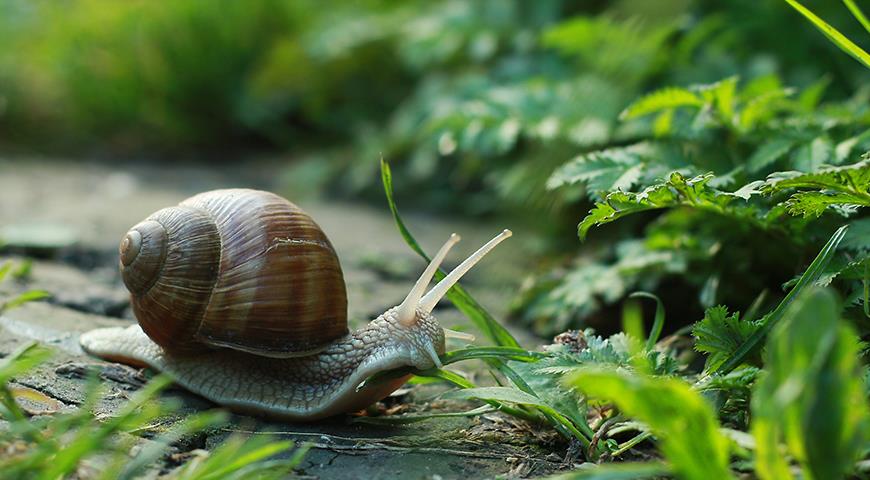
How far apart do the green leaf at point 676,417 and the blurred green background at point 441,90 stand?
97 centimetres

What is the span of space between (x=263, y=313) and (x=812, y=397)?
4.13 ft

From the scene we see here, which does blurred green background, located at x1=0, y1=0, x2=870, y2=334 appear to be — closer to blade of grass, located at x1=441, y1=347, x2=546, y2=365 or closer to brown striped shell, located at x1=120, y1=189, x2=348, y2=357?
blade of grass, located at x1=441, y1=347, x2=546, y2=365

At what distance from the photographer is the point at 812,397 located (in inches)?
45.6

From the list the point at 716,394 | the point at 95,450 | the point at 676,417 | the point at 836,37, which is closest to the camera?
the point at 676,417

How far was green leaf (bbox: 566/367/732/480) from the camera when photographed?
124 centimetres

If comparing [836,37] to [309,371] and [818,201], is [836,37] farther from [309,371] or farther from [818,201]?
[309,371]

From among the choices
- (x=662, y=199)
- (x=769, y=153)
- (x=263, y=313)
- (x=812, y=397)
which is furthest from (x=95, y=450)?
(x=769, y=153)

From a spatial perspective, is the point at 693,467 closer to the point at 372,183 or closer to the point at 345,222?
the point at 345,222

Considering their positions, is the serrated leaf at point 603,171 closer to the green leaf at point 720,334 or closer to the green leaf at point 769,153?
the green leaf at point 769,153

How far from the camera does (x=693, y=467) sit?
1242 millimetres

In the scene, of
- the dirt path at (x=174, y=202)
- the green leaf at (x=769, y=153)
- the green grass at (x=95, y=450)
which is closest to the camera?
the green grass at (x=95, y=450)

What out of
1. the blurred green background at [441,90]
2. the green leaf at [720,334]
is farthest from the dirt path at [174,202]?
the green leaf at [720,334]

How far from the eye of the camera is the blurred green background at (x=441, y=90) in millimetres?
2826

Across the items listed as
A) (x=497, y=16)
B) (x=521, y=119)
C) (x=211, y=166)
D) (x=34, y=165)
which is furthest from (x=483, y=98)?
→ (x=34, y=165)
